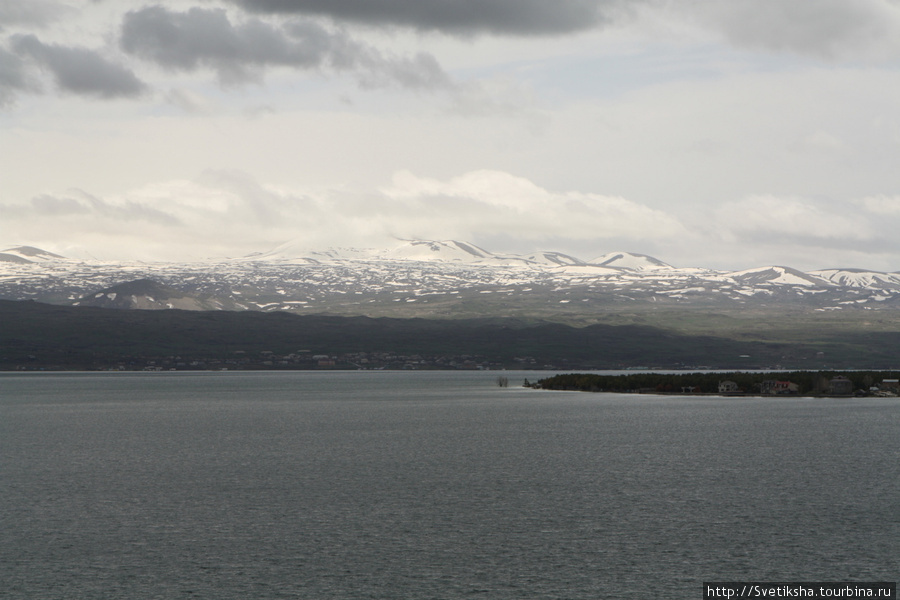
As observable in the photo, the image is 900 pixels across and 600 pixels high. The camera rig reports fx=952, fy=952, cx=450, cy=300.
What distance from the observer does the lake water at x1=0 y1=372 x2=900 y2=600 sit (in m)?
43.0

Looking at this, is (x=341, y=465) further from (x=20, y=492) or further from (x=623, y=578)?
(x=623, y=578)

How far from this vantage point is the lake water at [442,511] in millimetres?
43000

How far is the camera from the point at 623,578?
42812mm

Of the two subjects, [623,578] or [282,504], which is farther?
[282,504]

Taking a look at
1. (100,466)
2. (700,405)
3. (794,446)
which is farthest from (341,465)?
(700,405)

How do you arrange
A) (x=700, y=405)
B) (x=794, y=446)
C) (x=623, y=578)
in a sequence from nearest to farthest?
1. (x=623, y=578)
2. (x=794, y=446)
3. (x=700, y=405)

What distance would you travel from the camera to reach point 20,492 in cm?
6775

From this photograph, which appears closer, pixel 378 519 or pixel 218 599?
pixel 218 599

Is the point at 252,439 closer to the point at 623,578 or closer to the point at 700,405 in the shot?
the point at 623,578

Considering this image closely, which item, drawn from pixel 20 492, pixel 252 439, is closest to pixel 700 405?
pixel 252 439

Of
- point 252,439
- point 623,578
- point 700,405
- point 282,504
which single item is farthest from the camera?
point 700,405

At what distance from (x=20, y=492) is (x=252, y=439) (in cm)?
4036

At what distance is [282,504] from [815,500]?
3465 cm

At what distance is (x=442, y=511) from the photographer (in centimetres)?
5894
